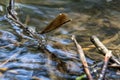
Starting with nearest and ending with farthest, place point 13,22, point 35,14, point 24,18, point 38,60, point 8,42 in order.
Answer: point 38,60
point 8,42
point 13,22
point 24,18
point 35,14

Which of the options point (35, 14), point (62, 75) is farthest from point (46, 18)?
point (62, 75)

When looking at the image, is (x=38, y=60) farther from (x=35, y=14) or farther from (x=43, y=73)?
(x=35, y=14)

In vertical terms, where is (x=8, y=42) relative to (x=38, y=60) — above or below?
above

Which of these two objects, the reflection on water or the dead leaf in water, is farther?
the dead leaf in water

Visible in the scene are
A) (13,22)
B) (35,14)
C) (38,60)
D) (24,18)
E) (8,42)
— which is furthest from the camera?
(35,14)

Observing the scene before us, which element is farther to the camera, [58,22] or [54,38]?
[54,38]

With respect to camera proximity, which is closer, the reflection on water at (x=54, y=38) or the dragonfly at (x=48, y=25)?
the reflection on water at (x=54, y=38)

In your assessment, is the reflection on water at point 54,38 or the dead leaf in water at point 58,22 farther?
the dead leaf in water at point 58,22

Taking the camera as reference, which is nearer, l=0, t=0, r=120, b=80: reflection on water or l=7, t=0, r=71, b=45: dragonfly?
l=0, t=0, r=120, b=80: reflection on water
